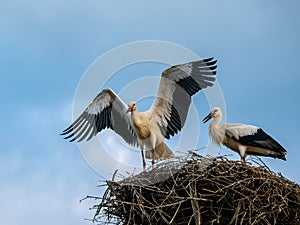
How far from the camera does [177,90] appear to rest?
258 inches

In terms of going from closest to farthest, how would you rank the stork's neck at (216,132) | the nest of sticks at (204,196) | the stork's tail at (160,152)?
the nest of sticks at (204,196), the stork's neck at (216,132), the stork's tail at (160,152)

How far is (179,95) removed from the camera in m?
6.59

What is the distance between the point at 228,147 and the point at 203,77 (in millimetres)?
827

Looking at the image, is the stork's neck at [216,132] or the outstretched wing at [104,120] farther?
the outstretched wing at [104,120]

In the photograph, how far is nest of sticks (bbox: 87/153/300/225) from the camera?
177 inches

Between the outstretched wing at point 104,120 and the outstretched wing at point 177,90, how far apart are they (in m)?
0.44

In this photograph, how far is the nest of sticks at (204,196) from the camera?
4.50 m

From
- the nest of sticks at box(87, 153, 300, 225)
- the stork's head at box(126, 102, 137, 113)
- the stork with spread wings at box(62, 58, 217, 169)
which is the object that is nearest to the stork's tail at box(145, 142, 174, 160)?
the stork with spread wings at box(62, 58, 217, 169)

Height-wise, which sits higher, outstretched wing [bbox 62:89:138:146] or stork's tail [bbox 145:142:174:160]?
outstretched wing [bbox 62:89:138:146]

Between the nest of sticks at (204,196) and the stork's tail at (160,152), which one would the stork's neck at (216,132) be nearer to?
the stork's tail at (160,152)

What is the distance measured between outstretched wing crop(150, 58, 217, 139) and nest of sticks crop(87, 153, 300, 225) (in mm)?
1734

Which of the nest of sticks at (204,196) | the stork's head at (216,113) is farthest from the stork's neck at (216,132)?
the nest of sticks at (204,196)

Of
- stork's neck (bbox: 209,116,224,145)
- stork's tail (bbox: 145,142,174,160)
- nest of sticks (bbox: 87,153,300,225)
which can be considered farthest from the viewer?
stork's tail (bbox: 145,142,174,160)

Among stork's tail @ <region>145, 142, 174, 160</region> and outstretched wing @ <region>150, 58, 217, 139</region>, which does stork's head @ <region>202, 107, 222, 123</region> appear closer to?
outstretched wing @ <region>150, 58, 217, 139</region>
